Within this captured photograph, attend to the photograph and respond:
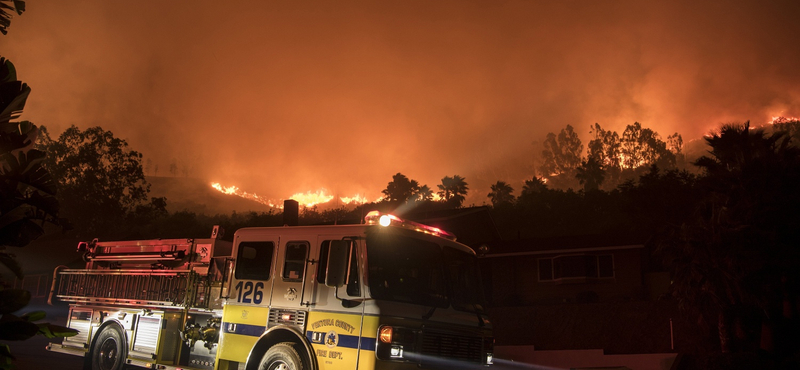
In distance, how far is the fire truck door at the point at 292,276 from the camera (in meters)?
8.09

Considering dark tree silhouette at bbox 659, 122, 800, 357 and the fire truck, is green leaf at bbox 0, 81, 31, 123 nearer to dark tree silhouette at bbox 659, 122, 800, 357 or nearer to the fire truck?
the fire truck

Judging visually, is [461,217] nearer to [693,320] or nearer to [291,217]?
[693,320]

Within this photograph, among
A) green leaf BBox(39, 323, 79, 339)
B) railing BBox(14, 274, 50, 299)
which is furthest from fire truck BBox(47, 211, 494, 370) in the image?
railing BBox(14, 274, 50, 299)

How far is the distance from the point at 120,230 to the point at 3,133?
6353cm

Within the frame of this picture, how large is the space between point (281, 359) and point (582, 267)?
86.0 feet

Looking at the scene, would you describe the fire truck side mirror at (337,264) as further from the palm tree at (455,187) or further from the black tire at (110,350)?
the palm tree at (455,187)

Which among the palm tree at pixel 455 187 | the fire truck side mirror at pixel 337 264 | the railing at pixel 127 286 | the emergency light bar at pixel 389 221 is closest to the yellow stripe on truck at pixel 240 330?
the railing at pixel 127 286

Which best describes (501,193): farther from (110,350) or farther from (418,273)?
(418,273)

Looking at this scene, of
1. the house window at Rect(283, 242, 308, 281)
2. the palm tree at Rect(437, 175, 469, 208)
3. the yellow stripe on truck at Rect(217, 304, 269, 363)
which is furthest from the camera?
the palm tree at Rect(437, 175, 469, 208)

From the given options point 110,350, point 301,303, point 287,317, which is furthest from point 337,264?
point 110,350

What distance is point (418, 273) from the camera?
7832 millimetres

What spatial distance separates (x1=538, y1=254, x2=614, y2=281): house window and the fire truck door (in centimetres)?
2572

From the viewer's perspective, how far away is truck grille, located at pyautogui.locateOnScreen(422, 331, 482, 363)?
7406 mm

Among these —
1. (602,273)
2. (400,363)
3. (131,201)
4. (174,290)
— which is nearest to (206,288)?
(174,290)
